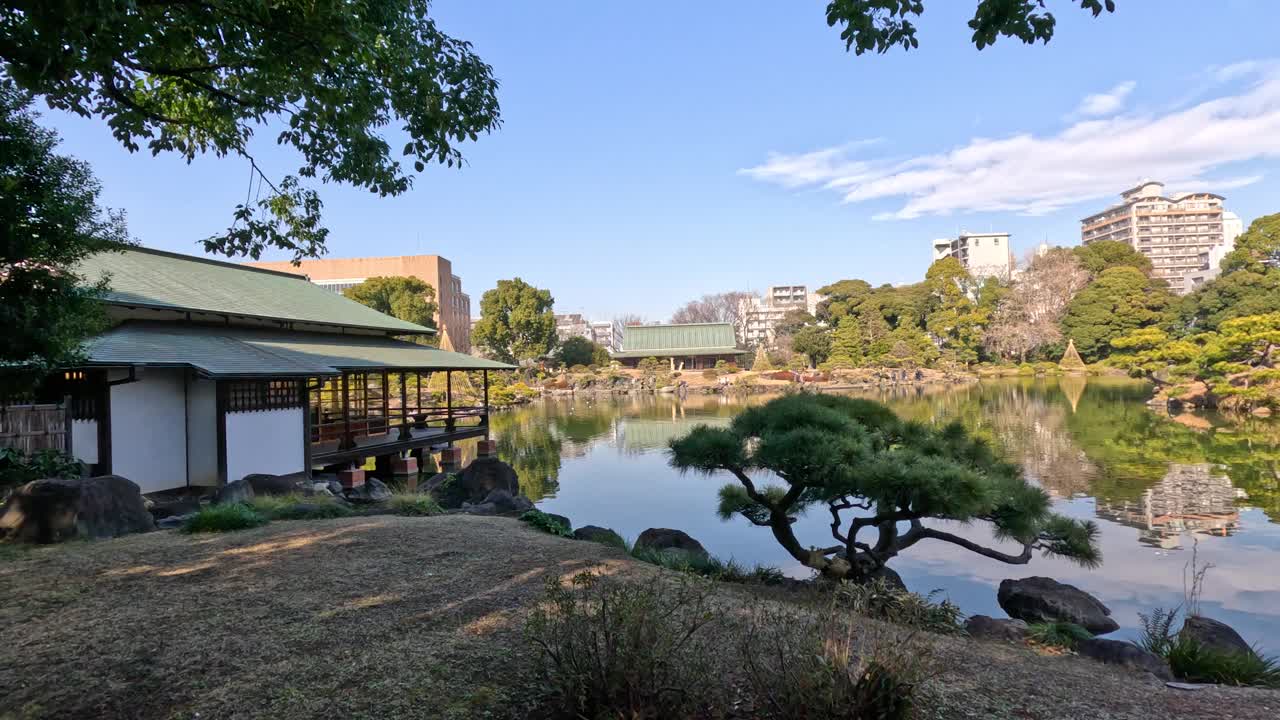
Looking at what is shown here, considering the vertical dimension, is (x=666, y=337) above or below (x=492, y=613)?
above

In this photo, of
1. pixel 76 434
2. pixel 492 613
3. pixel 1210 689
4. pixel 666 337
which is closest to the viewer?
pixel 1210 689

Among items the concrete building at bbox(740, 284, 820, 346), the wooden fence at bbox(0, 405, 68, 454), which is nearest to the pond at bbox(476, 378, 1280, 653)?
the wooden fence at bbox(0, 405, 68, 454)


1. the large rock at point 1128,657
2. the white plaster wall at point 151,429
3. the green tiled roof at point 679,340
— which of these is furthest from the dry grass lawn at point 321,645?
the green tiled roof at point 679,340

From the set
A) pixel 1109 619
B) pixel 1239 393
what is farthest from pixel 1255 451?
pixel 1109 619

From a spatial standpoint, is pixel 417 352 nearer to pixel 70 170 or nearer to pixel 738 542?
pixel 738 542

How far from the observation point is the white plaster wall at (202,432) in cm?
1000

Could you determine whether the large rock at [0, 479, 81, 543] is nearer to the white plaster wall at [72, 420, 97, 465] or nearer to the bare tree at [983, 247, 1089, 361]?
the white plaster wall at [72, 420, 97, 465]

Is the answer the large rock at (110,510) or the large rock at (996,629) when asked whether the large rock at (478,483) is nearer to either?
the large rock at (110,510)

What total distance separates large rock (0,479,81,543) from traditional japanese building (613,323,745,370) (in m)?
40.9

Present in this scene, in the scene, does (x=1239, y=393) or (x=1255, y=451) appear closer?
(x=1255, y=451)

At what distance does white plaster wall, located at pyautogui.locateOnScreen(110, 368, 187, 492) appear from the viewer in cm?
912

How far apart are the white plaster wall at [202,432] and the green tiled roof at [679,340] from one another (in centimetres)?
3799

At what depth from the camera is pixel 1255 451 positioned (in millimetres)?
Result: 14516

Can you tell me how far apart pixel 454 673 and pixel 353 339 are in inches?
541
